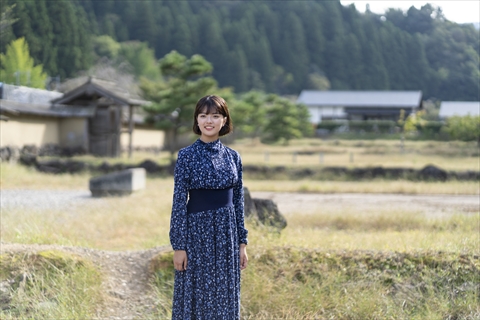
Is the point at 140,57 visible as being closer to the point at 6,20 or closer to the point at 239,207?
the point at 6,20

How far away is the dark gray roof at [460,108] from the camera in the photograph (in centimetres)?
1868

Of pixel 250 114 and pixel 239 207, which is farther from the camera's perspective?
pixel 250 114

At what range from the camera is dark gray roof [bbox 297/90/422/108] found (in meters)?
41.1

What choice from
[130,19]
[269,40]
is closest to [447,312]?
[130,19]

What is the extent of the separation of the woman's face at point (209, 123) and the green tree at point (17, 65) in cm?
1095

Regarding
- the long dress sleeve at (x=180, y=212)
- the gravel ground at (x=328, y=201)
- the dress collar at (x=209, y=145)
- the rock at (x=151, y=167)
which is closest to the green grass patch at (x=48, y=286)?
the long dress sleeve at (x=180, y=212)

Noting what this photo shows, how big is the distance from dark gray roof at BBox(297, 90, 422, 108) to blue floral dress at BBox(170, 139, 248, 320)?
38.0 meters

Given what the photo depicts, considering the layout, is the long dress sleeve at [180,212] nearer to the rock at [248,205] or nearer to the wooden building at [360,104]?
the rock at [248,205]

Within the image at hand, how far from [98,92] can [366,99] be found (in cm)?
2950

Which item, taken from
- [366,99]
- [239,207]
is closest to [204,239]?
[239,207]

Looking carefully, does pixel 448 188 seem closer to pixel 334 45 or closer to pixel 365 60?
pixel 365 60

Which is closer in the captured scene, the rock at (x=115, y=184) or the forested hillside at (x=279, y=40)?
the rock at (x=115, y=184)

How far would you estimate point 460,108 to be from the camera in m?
21.8

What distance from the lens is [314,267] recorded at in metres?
5.00
